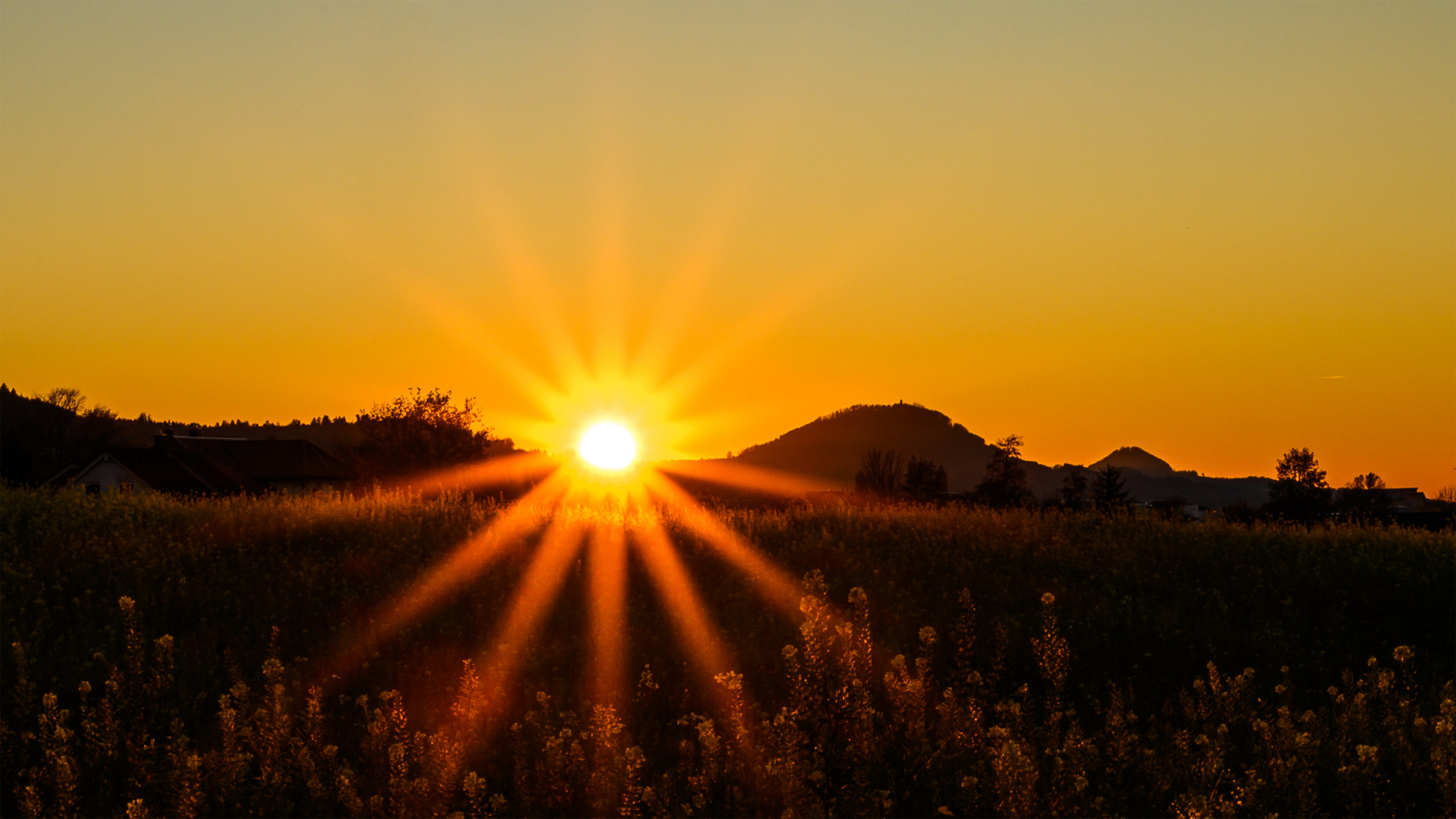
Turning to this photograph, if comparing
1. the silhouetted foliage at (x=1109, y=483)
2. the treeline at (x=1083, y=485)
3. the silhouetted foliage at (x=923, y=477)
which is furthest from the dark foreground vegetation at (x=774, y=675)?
the silhouetted foliage at (x=1109, y=483)

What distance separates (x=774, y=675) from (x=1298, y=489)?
77425 millimetres

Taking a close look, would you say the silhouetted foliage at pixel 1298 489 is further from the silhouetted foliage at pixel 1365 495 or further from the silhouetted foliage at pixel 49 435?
the silhouetted foliage at pixel 49 435

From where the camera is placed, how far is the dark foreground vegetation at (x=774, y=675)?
20.9ft

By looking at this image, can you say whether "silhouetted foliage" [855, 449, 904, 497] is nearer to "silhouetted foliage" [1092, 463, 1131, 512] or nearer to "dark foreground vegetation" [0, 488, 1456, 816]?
"silhouetted foliage" [1092, 463, 1131, 512]

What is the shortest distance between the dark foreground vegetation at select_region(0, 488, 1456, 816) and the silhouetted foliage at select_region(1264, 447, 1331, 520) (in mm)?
35563

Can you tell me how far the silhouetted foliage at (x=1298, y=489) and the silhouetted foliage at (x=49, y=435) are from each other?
6508 cm

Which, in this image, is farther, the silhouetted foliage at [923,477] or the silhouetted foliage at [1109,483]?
the silhouetted foliage at [1109,483]

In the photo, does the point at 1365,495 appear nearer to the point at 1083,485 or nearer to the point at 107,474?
the point at 1083,485

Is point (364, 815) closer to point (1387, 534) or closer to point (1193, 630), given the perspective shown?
point (1193, 630)

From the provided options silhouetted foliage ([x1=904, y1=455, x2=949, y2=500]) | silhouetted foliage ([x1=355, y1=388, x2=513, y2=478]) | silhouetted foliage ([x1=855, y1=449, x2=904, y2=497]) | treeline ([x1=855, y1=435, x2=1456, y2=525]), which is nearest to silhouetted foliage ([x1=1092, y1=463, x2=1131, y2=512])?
treeline ([x1=855, y1=435, x2=1456, y2=525])

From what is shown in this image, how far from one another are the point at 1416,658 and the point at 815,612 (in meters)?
14.6

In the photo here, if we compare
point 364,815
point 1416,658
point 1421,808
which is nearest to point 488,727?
point 364,815

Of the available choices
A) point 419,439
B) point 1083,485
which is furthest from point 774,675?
point 1083,485

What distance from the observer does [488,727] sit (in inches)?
423
